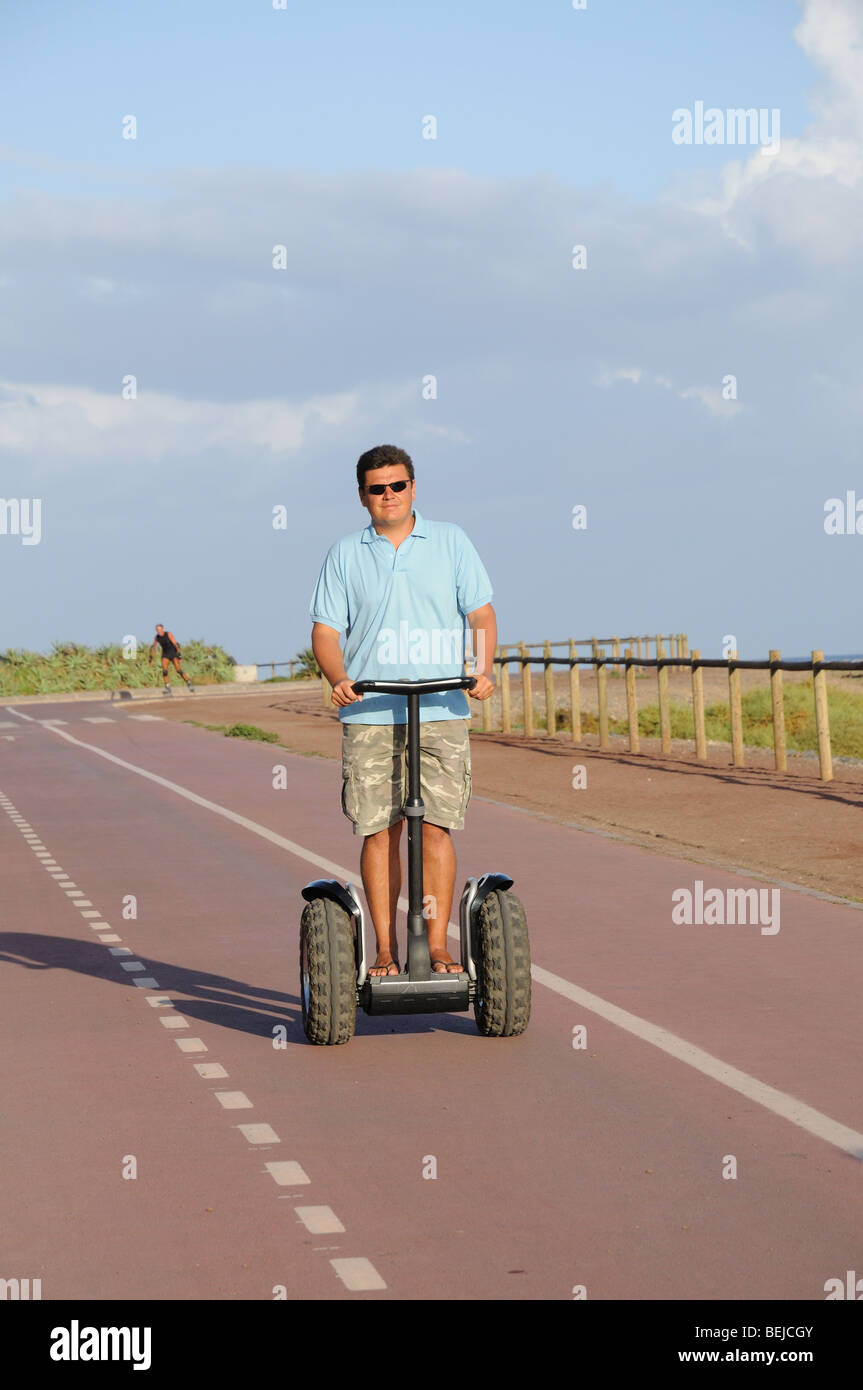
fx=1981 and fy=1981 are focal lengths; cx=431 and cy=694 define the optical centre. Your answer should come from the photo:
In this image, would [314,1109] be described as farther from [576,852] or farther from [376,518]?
[576,852]

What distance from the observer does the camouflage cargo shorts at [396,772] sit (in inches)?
310

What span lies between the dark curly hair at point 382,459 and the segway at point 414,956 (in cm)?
88

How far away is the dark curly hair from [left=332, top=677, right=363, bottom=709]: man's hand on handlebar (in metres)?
0.84

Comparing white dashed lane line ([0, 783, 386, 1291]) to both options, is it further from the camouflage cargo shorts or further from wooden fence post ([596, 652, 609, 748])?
wooden fence post ([596, 652, 609, 748])

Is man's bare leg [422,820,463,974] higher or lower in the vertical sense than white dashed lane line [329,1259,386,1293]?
higher

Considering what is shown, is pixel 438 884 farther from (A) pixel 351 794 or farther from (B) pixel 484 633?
(B) pixel 484 633

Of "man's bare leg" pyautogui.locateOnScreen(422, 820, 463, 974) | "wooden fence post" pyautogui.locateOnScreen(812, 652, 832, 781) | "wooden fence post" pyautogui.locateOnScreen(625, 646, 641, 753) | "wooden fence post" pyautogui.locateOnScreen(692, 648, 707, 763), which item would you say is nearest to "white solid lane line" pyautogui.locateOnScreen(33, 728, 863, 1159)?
"man's bare leg" pyautogui.locateOnScreen(422, 820, 463, 974)

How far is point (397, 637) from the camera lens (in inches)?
308

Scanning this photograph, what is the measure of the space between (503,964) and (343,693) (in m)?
1.26

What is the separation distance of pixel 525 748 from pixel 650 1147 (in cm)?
2551

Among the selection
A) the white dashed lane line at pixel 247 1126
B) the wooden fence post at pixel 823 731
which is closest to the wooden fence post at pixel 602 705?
the wooden fence post at pixel 823 731

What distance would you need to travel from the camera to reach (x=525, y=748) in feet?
105

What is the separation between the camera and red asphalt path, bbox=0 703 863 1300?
5.23 m

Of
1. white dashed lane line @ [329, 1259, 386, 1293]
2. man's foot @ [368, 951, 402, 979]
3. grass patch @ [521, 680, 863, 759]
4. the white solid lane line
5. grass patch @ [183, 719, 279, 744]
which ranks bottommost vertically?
grass patch @ [521, 680, 863, 759]
